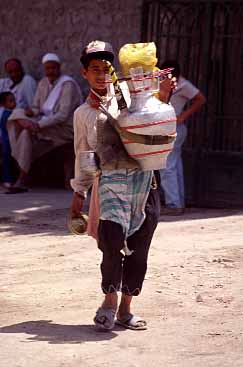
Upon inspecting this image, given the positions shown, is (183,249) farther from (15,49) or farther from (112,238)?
(15,49)

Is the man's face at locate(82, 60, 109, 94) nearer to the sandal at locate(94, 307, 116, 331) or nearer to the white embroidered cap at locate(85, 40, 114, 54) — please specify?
the white embroidered cap at locate(85, 40, 114, 54)

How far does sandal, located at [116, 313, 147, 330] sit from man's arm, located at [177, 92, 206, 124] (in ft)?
15.5

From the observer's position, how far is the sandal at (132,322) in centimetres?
552

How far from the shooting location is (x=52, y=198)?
11.2 m

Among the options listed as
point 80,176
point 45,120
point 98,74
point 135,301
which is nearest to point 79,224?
point 80,176

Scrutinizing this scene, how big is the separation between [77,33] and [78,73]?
47cm

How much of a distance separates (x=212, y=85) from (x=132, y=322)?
553 centimetres

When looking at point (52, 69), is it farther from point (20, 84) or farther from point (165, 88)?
point (165, 88)

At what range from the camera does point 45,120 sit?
38.0 feet

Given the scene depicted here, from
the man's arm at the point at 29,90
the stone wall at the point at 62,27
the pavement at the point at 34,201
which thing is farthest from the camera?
the man's arm at the point at 29,90

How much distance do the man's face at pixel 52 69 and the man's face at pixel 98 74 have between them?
6.41 meters

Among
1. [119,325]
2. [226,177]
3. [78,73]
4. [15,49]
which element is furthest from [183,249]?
[15,49]

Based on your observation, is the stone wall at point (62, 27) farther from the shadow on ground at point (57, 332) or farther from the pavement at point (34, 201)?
the shadow on ground at point (57, 332)

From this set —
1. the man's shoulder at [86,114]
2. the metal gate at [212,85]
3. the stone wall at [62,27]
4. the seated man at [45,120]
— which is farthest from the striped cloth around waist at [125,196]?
the seated man at [45,120]
